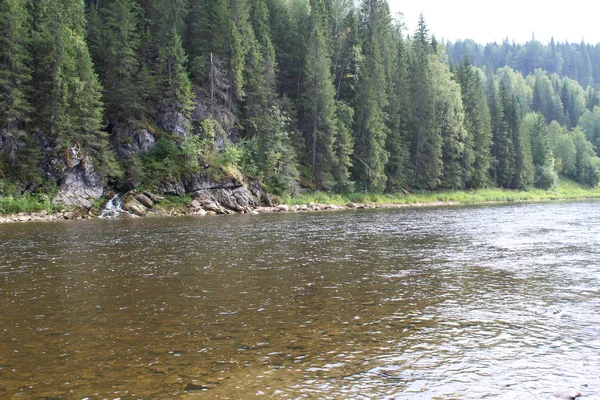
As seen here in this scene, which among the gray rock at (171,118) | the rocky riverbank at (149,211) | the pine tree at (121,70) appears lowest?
the rocky riverbank at (149,211)

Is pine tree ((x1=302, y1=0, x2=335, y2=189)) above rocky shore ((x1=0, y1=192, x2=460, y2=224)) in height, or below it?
above

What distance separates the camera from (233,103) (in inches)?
2366

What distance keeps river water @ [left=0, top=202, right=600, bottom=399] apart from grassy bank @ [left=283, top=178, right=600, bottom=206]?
128 ft

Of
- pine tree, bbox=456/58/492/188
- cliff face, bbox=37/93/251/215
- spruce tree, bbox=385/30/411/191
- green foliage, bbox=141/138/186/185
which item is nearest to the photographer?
cliff face, bbox=37/93/251/215

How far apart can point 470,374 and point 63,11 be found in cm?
5006

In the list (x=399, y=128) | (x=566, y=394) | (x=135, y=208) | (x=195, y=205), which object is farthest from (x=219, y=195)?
(x=566, y=394)

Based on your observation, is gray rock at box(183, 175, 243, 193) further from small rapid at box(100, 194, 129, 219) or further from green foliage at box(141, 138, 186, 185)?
small rapid at box(100, 194, 129, 219)

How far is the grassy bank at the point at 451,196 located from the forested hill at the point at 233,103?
7.06 ft

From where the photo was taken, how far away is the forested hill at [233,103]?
4244 cm

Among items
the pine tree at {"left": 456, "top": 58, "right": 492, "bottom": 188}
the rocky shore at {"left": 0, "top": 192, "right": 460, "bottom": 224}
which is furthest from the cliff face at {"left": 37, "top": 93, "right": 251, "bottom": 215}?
the pine tree at {"left": 456, "top": 58, "right": 492, "bottom": 188}

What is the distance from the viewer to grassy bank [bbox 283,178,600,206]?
5838 cm

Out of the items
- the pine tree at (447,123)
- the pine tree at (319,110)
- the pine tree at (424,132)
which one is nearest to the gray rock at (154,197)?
the pine tree at (319,110)

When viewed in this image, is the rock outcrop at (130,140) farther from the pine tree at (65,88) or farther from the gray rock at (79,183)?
the gray rock at (79,183)

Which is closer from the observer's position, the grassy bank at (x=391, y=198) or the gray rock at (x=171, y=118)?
the grassy bank at (x=391, y=198)
